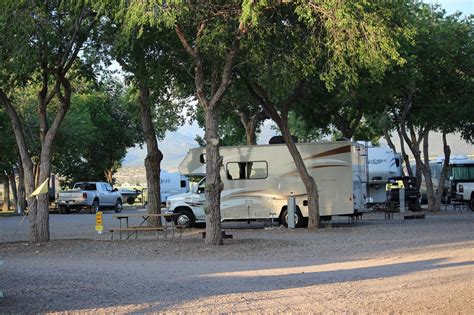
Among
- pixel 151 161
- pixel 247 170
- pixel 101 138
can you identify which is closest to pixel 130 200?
pixel 101 138

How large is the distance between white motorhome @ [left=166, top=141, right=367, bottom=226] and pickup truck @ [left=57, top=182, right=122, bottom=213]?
63.1 feet

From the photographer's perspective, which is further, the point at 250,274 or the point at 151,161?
the point at 151,161

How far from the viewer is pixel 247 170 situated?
25703 millimetres

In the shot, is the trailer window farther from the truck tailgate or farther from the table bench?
the truck tailgate

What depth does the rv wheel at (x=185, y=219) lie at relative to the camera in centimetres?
2625

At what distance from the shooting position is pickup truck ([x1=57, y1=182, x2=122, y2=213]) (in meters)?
42.8

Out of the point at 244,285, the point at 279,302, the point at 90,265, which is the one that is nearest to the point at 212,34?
the point at 90,265

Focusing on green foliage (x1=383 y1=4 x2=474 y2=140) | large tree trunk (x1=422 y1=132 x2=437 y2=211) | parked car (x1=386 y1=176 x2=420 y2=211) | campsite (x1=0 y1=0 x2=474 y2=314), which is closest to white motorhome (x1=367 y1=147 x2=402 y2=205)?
parked car (x1=386 y1=176 x2=420 y2=211)

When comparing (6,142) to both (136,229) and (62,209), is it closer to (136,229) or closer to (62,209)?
(62,209)

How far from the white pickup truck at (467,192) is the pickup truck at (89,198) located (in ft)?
66.7

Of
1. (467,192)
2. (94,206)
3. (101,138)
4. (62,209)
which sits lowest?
(62,209)

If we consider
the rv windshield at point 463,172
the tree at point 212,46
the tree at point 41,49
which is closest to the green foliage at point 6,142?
the tree at point 41,49

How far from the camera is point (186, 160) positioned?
87.1 feet

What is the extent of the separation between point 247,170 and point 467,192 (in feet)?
60.1
